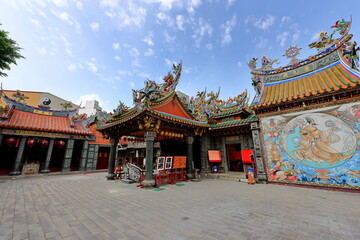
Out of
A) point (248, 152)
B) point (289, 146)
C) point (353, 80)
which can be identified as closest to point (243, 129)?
point (248, 152)

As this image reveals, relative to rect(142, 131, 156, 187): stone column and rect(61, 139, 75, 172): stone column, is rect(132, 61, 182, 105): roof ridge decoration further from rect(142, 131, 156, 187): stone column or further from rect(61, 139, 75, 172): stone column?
rect(61, 139, 75, 172): stone column

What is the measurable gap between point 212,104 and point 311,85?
688 cm

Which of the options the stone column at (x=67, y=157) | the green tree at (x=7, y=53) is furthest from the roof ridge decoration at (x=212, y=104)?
the stone column at (x=67, y=157)

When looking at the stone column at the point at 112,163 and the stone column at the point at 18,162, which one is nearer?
the stone column at the point at 112,163

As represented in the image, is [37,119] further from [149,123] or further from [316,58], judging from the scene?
[316,58]

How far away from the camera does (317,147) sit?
23.7ft

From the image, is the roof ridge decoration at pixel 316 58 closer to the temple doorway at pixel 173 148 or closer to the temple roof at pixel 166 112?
the temple roof at pixel 166 112

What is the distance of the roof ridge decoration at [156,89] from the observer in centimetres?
785

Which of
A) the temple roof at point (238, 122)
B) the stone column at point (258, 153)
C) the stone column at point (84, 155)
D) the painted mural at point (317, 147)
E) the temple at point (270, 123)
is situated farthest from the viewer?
the stone column at point (84, 155)

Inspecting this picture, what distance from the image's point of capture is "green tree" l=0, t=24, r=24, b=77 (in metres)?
8.86

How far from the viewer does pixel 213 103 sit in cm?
1330

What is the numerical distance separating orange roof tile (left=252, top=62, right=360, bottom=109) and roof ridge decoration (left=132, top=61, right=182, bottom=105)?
5764 mm

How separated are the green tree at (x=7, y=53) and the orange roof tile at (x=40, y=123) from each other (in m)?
5.47

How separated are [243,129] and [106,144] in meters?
17.4
